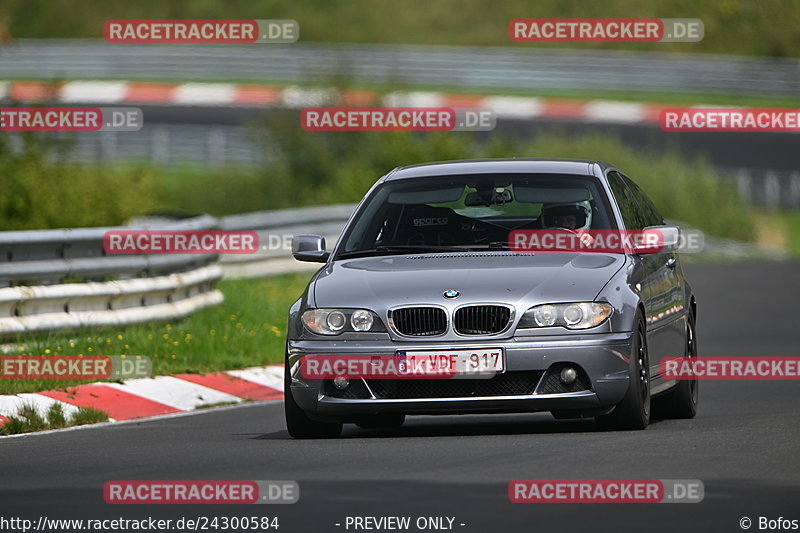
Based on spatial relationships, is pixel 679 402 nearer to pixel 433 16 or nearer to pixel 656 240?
pixel 656 240

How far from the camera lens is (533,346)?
9898mm

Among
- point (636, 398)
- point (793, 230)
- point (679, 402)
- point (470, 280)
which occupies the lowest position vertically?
point (793, 230)

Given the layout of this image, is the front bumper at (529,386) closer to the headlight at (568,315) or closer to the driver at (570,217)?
the headlight at (568,315)

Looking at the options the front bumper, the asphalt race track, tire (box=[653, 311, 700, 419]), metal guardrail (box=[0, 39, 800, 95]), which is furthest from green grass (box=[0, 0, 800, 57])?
the front bumper

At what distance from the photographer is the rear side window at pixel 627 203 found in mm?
11383

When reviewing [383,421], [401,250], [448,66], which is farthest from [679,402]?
[448,66]

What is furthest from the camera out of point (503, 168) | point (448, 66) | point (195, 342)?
point (448, 66)

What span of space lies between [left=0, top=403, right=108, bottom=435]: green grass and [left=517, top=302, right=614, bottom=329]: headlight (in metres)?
3.41

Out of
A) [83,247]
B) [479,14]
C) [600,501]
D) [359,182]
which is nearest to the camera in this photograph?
[600,501]

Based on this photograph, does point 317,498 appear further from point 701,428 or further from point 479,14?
point 479,14

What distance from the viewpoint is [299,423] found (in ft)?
34.4

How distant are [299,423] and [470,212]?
5.65 feet

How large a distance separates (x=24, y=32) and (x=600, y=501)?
167 ft

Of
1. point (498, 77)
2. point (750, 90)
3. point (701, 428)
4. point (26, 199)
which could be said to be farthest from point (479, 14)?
point (701, 428)
